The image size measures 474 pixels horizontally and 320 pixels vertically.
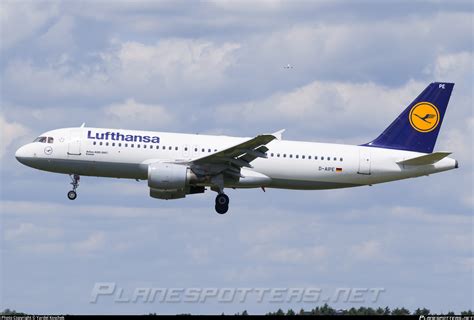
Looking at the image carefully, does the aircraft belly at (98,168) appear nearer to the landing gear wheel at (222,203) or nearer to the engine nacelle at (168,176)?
the engine nacelle at (168,176)

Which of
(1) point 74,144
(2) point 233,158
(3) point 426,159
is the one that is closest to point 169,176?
(2) point 233,158

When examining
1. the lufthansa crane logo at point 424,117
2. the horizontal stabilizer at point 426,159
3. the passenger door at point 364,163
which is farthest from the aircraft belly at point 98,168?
the lufthansa crane logo at point 424,117

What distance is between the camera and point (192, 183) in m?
70.9

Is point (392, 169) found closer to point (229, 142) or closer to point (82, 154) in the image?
point (229, 142)

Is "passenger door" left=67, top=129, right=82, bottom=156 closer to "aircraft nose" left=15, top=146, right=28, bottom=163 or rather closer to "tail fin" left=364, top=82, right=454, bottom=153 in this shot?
"aircraft nose" left=15, top=146, right=28, bottom=163

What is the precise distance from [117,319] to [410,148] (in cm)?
3375

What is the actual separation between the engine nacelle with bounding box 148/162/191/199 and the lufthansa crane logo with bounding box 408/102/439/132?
15.4 metres

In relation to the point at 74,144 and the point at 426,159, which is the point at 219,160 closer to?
the point at 74,144

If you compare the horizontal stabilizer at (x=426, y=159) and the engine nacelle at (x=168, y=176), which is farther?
the horizontal stabilizer at (x=426, y=159)

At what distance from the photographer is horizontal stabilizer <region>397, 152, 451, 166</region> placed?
7200 cm

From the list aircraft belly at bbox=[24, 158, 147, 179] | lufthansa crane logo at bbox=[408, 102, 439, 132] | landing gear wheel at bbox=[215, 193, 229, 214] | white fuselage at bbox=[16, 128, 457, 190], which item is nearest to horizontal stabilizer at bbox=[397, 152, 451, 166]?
white fuselage at bbox=[16, 128, 457, 190]

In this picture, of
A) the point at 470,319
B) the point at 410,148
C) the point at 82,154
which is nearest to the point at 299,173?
the point at 410,148

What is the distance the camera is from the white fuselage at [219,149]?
70562 mm

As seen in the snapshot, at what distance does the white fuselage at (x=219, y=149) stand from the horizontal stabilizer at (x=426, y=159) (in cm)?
28
